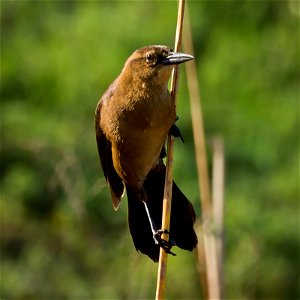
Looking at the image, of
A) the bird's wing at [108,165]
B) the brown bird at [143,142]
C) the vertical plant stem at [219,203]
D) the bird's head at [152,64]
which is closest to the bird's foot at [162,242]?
the brown bird at [143,142]

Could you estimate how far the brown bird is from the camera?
4031 mm

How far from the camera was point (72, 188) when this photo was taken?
15.8 ft

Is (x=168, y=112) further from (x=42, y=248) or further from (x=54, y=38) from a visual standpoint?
(x=54, y=38)

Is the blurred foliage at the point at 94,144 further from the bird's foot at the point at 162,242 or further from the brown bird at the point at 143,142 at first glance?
the bird's foot at the point at 162,242

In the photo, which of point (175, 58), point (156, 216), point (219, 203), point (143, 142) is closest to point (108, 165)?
point (156, 216)

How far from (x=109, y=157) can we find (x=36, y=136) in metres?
2.93

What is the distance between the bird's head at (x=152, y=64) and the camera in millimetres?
4004

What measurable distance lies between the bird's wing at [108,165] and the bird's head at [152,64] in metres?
0.31

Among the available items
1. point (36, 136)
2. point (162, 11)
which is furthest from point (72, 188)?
point (162, 11)

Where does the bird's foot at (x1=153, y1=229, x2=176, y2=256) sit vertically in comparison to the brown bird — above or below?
below

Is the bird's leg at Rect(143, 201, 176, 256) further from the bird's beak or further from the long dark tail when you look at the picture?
the bird's beak

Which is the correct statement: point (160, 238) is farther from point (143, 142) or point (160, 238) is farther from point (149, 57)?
point (149, 57)

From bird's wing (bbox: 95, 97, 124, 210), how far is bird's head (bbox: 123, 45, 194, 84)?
0.31m

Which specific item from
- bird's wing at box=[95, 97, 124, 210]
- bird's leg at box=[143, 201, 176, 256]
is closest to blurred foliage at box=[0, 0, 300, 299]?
bird's wing at box=[95, 97, 124, 210]
